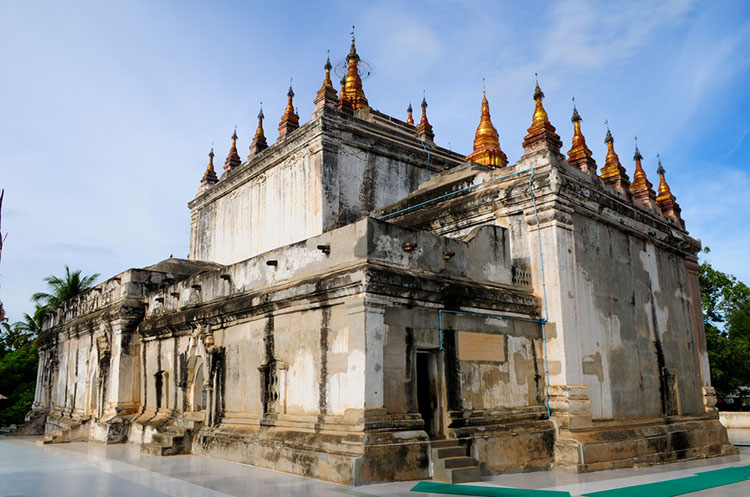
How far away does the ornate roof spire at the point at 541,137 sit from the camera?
44.6 ft

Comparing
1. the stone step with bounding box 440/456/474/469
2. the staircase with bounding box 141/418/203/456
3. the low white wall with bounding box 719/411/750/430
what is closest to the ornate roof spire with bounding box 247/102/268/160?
the staircase with bounding box 141/418/203/456

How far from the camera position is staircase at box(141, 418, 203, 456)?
13.8m

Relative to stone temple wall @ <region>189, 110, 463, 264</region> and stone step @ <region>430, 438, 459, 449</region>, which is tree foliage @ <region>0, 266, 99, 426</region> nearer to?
stone temple wall @ <region>189, 110, 463, 264</region>

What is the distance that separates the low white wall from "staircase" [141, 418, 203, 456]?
2238cm

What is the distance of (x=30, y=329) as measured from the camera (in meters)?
33.4

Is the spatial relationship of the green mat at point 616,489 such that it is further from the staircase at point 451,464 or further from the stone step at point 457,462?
the stone step at point 457,462

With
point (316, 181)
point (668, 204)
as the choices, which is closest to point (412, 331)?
point (316, 181)

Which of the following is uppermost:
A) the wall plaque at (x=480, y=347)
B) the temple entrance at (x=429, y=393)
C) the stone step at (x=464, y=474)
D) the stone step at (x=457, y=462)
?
the wall plaque at (x=480, y=347)

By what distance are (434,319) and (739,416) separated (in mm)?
21114

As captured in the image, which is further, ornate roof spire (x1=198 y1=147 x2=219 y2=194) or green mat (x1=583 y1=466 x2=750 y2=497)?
ornate roof spire (x1=198 y1=147 x2=219 y2=194)

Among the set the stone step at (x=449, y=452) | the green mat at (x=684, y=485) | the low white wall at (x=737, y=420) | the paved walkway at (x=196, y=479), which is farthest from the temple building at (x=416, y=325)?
the low white wall at (x=737, y=420)

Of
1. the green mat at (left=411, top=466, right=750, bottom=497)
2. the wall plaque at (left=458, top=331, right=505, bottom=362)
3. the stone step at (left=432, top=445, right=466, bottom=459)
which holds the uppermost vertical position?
the wall plaque at (left=458, top=331, right=505, bottom=362)

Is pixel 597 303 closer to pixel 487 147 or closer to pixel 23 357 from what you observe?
pixel 487 147

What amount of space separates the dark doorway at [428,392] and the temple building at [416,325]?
4cm
